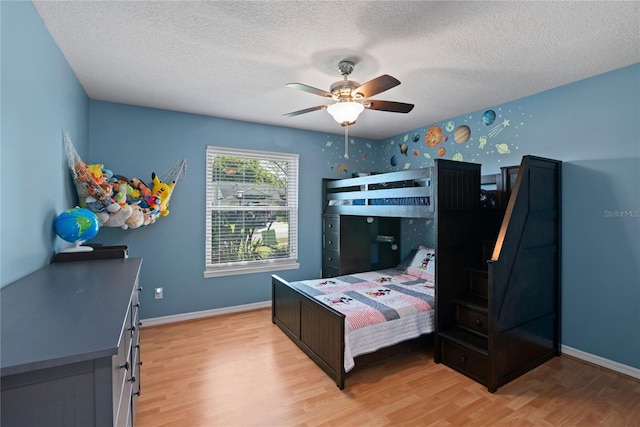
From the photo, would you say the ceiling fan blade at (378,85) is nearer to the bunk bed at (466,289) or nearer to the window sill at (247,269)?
the bunk bed at (466,289)

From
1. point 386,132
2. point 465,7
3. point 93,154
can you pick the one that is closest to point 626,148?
point 465,7

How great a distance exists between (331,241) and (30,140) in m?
3.26

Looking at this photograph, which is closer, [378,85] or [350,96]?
[378,85]

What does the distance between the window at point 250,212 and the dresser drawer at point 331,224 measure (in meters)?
0.44

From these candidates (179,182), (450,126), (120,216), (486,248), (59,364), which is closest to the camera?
(59,364)

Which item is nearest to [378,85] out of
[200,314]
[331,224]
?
[331,224]

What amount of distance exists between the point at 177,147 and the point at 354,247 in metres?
2.59

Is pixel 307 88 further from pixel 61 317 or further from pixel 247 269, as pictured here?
pixel 247 269

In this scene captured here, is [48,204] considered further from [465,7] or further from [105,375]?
[465,7]

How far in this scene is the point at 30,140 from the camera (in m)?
1.70

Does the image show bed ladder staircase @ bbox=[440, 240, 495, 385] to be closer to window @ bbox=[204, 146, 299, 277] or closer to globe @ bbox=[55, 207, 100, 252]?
window @ bbox=[204, 146, 299, 277]

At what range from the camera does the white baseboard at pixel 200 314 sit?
3.46 metres

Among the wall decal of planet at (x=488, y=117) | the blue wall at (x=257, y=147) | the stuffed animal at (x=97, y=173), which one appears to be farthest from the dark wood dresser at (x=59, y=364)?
the wall decal of planet at (x=488, y=117)

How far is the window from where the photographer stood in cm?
381
